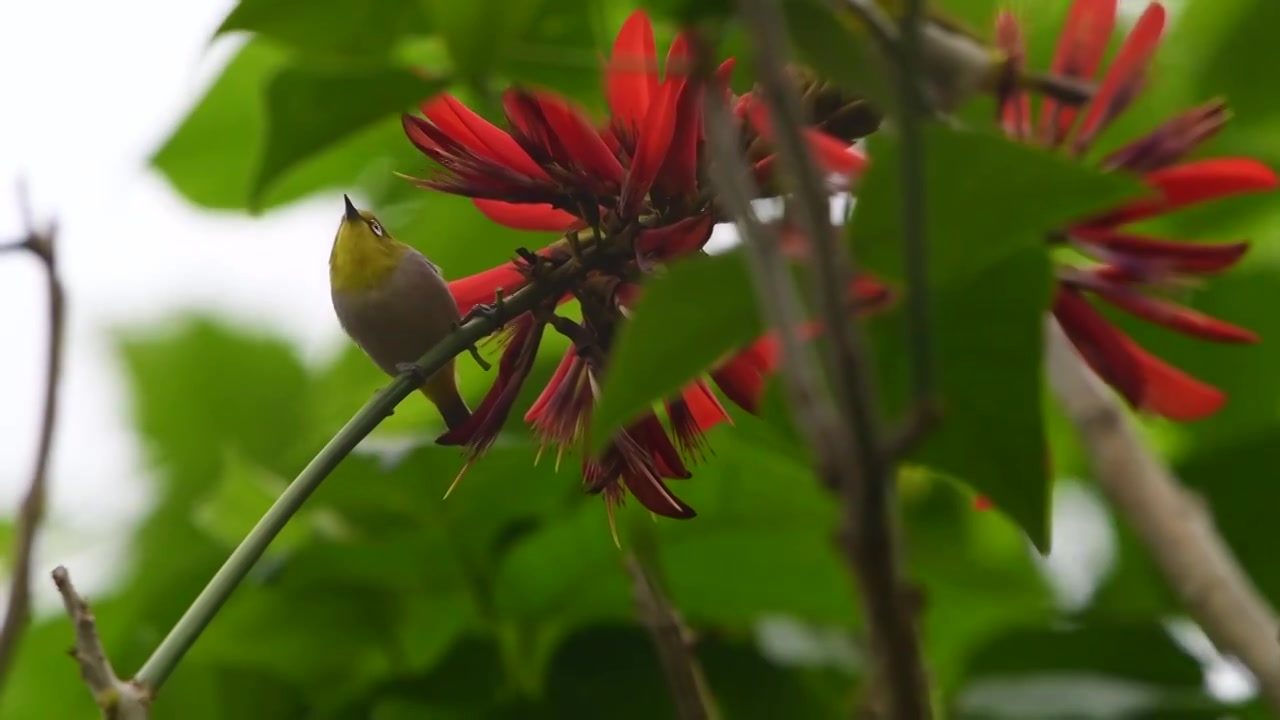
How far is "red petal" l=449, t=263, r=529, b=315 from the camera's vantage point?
24cm

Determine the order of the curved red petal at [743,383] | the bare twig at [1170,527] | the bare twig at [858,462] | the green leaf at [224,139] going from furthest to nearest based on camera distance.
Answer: the green leaf at [224,139]
the bare twig at [1170,527]
the curved red petal at [743,383]
the bare twig at [858,462]

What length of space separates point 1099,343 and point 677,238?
0.09 meters

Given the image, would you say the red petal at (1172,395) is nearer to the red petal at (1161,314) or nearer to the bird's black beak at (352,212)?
the red petal at (1161,314)

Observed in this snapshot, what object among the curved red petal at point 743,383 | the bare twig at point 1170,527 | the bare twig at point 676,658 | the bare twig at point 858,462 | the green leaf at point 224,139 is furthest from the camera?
the green leaf at point 224,139

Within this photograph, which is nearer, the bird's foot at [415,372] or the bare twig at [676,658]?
the bird's foot at [415,372]

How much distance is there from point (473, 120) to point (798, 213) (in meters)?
0.13

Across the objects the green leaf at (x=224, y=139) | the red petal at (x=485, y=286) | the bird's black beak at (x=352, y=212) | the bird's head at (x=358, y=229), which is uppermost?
the green leaf at (x=224, y=139)

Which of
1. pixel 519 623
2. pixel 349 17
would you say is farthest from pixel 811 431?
pixel 519 623

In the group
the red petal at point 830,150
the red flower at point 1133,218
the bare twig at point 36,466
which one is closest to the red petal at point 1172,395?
the red flower at point 1133,218

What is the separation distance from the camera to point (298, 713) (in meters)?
0.62

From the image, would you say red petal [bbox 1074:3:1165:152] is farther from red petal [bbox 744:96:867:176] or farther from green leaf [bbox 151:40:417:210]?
green leaf [bbox 151:40:417:210]

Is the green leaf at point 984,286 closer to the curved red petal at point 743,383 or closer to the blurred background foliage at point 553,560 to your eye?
the curved red petal at point 743,383

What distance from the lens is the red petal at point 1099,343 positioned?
26cm

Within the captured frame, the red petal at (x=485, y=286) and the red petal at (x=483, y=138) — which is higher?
the red petal at (x=483, y=138)
